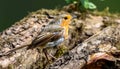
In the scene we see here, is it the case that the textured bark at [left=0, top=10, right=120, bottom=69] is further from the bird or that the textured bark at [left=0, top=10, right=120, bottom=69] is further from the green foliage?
the green foliage

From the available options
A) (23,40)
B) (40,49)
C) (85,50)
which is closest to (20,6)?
(23,40)

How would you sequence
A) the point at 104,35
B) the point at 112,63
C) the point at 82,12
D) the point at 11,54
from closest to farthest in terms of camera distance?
the point at 112,63 < the point at 104,35 < the point at 11,54 < the point at 82,12

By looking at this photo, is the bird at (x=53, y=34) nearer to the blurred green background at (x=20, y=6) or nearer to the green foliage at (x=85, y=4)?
the green foliage at (x=85, y=4)

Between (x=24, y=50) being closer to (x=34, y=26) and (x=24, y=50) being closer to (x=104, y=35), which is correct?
(x=34, y=26)

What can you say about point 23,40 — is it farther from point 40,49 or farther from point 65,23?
point 65,23

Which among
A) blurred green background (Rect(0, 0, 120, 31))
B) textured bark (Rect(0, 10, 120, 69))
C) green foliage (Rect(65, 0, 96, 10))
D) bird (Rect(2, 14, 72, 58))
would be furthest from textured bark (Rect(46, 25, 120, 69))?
blurred green background (Rect(0, 0, 120, 31))

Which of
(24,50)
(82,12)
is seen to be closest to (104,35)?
(24,50)
